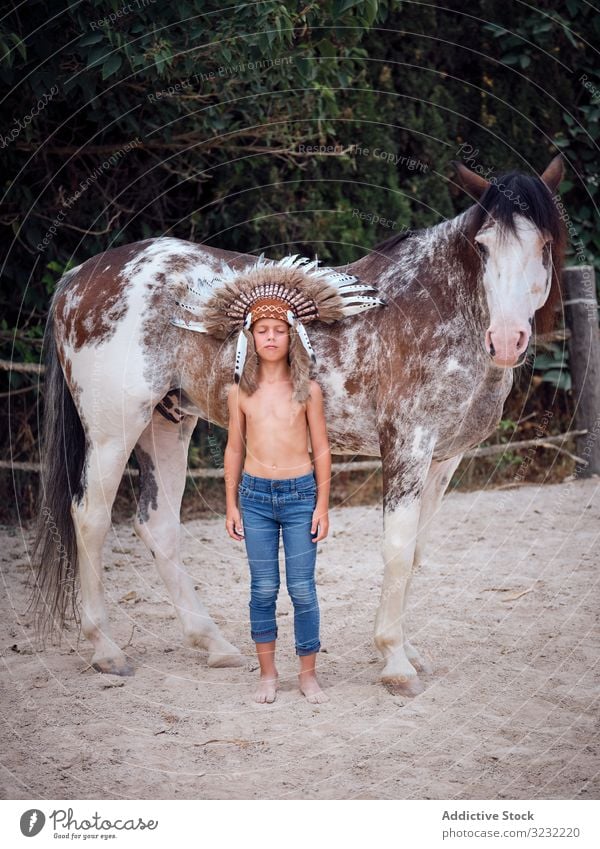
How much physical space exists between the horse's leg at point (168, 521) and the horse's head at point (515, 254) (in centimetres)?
172

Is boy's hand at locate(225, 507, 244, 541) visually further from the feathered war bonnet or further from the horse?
the horse

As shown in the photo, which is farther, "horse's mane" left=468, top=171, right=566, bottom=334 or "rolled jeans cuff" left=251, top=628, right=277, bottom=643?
"rolled jeans cuff" left=251, top=628, right=277, bottom=643

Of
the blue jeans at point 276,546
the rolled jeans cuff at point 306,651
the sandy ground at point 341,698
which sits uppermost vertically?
the blue jeans at point 276,546

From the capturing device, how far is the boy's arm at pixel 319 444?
12.1 ft

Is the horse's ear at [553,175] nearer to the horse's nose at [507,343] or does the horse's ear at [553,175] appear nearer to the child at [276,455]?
the horse's nose at [507,343]

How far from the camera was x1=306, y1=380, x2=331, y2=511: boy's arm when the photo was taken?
368cm

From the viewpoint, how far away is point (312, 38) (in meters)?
6.78

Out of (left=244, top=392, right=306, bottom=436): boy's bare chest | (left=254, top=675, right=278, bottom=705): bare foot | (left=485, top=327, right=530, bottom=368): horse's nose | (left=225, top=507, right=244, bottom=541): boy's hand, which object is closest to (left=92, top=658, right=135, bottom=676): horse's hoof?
(left=254, top=675, right=278, bottom=705): bare foot

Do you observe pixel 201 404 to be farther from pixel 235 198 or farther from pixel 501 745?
pixel 235 198

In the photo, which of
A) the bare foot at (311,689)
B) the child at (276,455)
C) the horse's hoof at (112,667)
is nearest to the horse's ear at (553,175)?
the child at (276,455)

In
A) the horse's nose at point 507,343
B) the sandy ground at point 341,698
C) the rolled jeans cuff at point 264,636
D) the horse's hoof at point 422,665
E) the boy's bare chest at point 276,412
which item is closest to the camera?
the sandy ground at point 341,698

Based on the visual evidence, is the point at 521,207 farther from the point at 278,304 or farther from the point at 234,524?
the point at 234,524
